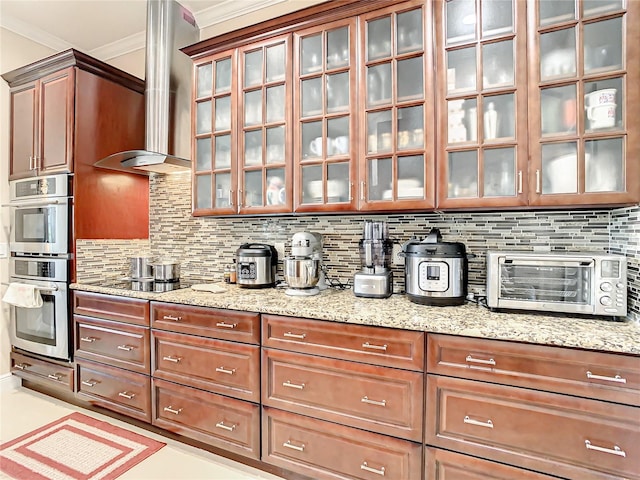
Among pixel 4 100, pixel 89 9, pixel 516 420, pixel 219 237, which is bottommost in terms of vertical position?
pixel 516 420

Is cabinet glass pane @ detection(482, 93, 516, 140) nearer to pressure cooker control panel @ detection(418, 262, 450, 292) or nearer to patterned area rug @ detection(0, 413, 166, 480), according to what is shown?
pressure cooker control panel @ detection(418, 262, 450, 292)

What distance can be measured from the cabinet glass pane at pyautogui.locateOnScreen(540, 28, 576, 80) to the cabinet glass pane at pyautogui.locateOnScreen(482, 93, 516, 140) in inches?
6.6

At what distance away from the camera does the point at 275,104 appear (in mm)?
2230

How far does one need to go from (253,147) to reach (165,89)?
97 cm

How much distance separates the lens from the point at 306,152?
214 cm

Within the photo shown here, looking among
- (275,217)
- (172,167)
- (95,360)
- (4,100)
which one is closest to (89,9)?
(4,100)

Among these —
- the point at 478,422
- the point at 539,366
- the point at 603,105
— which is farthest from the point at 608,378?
Result: the point at 603,105

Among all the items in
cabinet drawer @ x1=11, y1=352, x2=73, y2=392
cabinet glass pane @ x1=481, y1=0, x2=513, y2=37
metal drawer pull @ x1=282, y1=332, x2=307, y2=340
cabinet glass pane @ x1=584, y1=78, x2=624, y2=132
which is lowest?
cabinet drawer @ x1=11, y1=352, x2=73, y2=392

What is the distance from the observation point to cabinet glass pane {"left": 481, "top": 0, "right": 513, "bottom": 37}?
1.67 meters

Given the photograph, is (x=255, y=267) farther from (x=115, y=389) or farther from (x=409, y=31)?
(x=409, y=31)

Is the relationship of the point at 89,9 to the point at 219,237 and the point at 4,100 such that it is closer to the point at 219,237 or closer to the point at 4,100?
the point at 4,100

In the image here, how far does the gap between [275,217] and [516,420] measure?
1.86 meters

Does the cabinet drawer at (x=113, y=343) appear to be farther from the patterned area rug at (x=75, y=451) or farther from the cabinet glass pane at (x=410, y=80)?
the cabinet glass pane at (x=410, y=80)

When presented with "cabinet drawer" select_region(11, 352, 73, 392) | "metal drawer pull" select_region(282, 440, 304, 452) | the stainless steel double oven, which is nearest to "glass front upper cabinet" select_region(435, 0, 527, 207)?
"metal drawer pull" select_region(282, 440, 304, 452)
